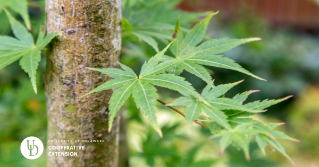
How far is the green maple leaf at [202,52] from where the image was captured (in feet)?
1.51

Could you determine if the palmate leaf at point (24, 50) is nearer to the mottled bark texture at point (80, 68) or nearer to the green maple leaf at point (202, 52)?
the mottled bark texture at point (80, 68)

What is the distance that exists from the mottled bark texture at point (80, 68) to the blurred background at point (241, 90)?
0.82 ft

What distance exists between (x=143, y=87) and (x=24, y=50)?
0.26 m

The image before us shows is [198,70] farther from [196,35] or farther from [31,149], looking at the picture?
[31,149]

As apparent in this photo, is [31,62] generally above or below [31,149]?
above

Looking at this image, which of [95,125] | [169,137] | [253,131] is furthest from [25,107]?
[253,131]

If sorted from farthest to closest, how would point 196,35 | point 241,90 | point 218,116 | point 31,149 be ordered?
point 241,90, point 31,149, point 196,35, point 218,116

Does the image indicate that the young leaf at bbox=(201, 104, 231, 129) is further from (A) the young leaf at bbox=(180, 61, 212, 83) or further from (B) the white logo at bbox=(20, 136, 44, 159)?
(B) the white logo at bbox=(20, 136, 44, 159)

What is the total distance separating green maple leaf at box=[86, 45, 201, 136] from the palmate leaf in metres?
0.12

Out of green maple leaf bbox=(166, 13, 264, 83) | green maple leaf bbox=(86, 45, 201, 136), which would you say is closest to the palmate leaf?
green maple leaf bbox=(86, 45, 201, 136)

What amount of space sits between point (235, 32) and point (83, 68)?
278 centimetres

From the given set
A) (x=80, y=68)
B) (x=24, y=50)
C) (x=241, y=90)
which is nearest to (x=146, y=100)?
(x=80, y=68)

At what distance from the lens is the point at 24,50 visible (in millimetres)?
521

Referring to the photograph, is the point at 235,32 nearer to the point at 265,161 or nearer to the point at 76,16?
the point at 265,161
